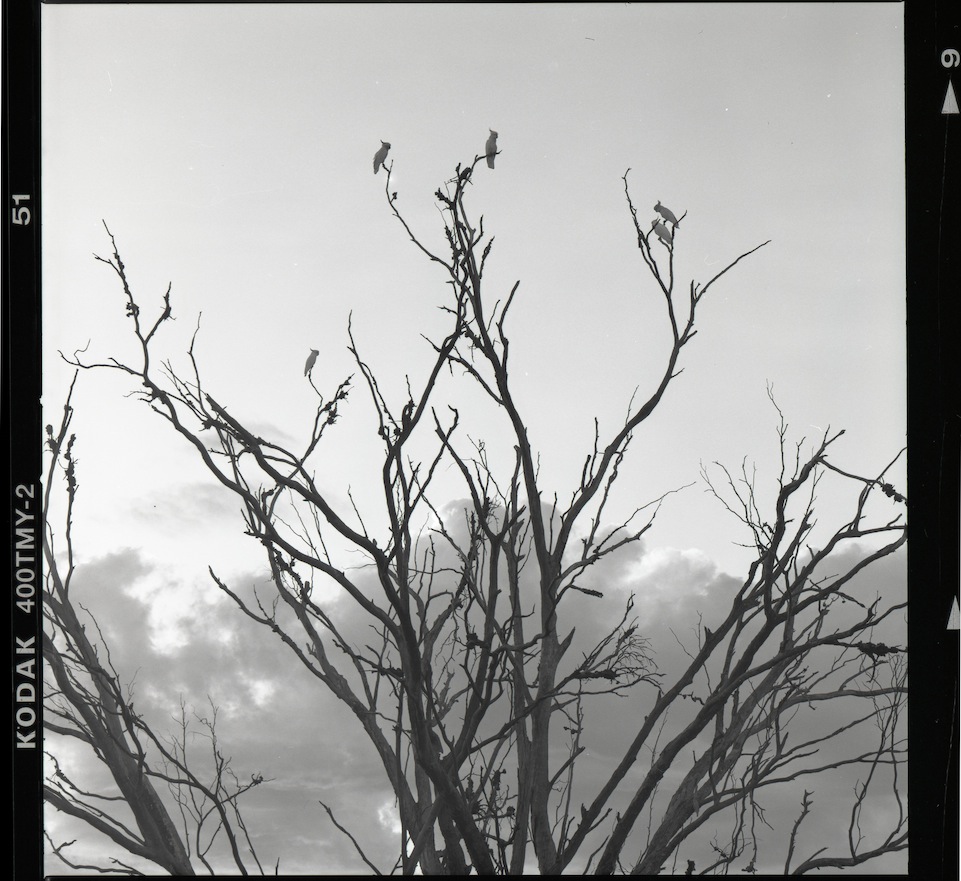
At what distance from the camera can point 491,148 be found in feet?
5.38

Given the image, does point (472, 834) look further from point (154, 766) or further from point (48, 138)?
point (48, 138)

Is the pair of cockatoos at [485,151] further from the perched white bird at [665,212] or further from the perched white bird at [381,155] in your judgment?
the perched white bird at [665,212]

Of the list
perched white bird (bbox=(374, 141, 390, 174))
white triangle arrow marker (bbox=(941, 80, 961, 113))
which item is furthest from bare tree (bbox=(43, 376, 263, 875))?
white triangle arrow marker (bbox=(941, 80, 961, 113))

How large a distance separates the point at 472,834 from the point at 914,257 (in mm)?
1203

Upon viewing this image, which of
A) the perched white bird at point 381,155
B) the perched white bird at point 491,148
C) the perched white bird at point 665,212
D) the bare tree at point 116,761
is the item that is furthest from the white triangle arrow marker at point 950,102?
the bare tree at point 116,761

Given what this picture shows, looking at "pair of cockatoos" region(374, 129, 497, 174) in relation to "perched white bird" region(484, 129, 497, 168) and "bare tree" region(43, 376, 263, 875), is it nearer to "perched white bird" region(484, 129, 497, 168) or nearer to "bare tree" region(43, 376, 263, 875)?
"perched white bird" region(484, 129, 497, 168)

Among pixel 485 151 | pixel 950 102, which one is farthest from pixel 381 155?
pixel 950 102

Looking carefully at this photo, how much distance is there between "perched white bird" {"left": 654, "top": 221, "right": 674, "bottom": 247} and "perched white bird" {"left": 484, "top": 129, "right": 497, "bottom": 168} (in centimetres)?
32

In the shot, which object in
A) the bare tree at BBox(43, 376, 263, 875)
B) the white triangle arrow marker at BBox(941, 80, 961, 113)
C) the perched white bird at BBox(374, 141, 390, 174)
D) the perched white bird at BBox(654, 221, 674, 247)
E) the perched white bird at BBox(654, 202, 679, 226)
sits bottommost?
the bare tree at BBox(43, 376, 263, 875)

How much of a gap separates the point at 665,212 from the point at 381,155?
0.52 m

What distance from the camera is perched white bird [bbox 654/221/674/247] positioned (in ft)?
5.45

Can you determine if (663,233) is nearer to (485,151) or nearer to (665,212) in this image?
(665,212)

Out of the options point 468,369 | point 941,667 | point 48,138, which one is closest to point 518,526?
point 468,369

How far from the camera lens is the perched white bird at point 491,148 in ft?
5.36
